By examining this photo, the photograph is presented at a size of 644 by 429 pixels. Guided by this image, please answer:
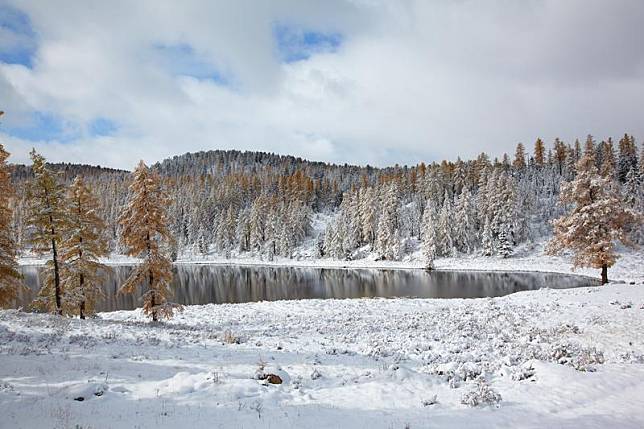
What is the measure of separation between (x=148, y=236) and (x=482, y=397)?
20.4 m

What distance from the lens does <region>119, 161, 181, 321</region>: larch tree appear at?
76.2 ft

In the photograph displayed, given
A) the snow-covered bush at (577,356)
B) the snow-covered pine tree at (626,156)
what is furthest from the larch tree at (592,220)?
the snow-covered pine tree at (626,156)

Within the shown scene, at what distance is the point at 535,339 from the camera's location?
16234mm

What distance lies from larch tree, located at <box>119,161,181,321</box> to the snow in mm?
3601

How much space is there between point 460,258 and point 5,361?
76.8m

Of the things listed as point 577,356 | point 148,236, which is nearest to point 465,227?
point 148,236

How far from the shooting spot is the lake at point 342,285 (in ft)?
154

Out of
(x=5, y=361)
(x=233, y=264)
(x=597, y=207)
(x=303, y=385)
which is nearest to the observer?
(x=303, y=385)

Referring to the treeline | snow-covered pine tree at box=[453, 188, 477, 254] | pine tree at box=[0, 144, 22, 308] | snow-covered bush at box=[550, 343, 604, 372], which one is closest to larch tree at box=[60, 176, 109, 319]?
pine tree at box=[0, 144, 22, 308]

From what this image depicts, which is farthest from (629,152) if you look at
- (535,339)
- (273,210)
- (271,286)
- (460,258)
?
(535,339)

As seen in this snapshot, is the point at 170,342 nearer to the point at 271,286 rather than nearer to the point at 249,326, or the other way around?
the point at 249,326

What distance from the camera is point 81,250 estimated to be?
86.3 feet

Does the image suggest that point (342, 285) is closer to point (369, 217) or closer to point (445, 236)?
point (445, 236)

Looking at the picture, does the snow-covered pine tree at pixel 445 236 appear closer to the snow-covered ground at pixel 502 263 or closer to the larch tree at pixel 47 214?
the snow-covered ground at pixel 502 263
